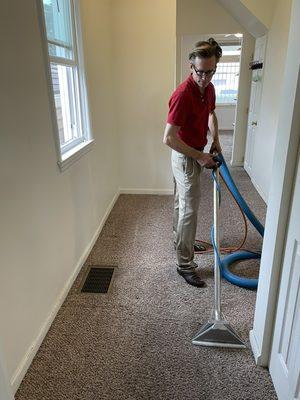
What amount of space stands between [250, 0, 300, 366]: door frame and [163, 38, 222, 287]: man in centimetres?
64

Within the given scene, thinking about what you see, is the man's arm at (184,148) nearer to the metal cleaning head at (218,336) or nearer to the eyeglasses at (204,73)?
the eyeglasses at (204,73)

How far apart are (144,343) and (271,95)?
3.10 metres

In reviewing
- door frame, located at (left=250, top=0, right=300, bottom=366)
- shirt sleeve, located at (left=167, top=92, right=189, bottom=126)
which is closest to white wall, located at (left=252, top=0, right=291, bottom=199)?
shirt sleeve, located at (left=167, top=92, right=189, bottom=126)

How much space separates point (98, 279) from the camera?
2.36 m

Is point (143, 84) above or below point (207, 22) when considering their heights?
below

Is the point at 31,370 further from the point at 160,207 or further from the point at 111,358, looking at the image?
the point at 160,207

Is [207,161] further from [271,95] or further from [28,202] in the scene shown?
[271,95]

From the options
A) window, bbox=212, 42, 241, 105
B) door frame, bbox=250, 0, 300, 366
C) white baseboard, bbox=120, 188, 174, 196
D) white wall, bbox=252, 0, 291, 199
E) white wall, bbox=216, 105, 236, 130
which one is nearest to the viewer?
door frame, bbox=250, 0, 300, 366

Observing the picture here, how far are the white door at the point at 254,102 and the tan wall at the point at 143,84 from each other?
4.63 ft

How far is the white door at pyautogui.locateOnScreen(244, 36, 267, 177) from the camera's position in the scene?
163 inches

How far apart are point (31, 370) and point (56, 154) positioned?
1.21 m

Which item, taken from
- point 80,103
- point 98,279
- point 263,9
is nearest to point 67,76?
point 80,103

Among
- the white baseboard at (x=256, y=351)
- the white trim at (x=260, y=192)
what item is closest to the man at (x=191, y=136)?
the white baseboard at (x=256, y=351)

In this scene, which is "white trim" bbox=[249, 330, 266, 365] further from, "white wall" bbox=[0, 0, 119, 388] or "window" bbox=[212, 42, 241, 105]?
"window" bbox=[212, 42, 241, 105]
